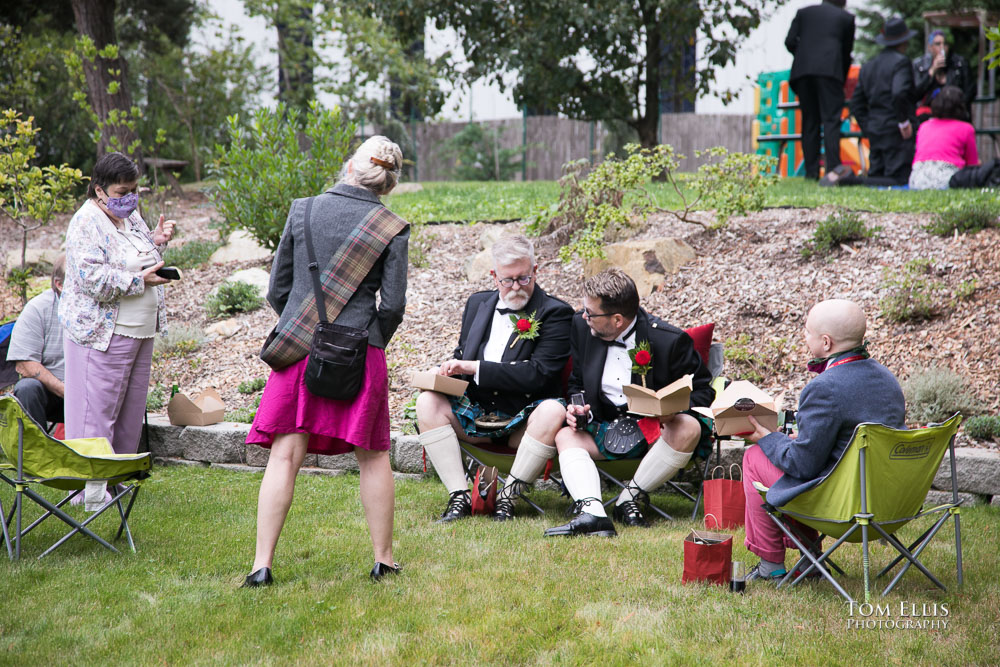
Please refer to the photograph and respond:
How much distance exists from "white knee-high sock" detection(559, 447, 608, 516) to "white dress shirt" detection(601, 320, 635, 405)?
1.32 ft

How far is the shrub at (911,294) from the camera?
18.9 ft

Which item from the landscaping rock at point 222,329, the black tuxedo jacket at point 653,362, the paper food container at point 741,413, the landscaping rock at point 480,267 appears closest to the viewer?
the paper food container at point 741,413

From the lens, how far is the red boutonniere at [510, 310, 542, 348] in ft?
Answer: 15.1

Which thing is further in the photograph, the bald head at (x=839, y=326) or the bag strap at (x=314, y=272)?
the bag strap at (x=314, y=272)

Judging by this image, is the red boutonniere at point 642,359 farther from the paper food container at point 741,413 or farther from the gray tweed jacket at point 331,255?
the gray tweed jacket at point 331,255

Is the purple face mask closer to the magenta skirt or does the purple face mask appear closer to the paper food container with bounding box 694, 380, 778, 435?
the magenta skirt

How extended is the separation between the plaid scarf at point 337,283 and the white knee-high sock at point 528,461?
139 cm

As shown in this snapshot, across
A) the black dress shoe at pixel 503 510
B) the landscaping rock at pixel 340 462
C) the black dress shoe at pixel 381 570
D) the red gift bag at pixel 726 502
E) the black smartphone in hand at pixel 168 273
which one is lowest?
the landscaping rock at pixel 340 462

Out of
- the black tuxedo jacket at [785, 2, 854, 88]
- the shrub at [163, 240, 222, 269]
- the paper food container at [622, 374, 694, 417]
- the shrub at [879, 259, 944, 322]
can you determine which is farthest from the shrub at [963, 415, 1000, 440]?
the shrub at [163, 240, 222, 269]

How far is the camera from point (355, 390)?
3.35 meters

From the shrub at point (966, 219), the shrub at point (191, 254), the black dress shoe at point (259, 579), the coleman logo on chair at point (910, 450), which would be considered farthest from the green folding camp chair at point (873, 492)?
the shrub at point (191, 254)

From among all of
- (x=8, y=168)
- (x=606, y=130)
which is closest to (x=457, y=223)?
(x=8, y=168)

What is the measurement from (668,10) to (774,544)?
10.7 m

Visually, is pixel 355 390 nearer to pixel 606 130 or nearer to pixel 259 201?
pixel 259 201
